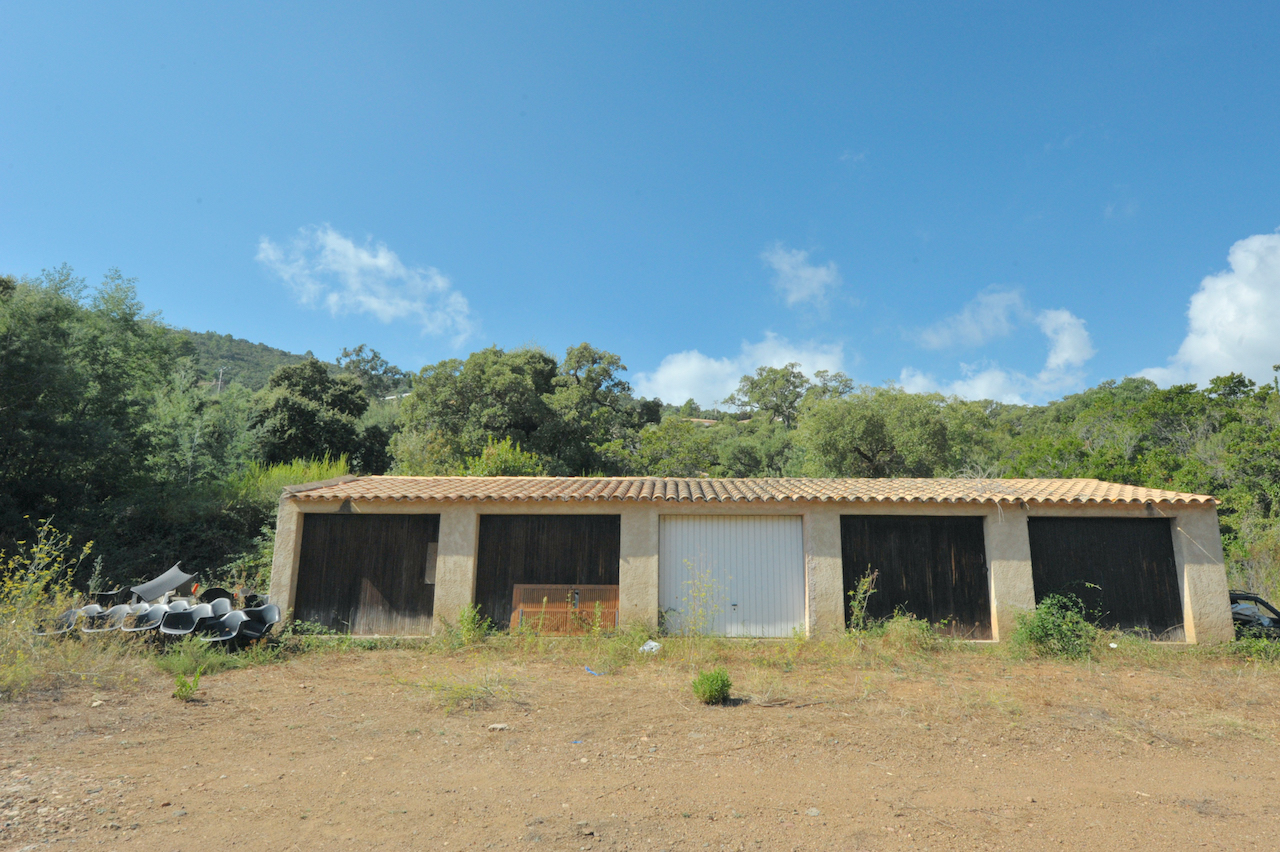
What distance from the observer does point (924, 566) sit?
11320 millimetres

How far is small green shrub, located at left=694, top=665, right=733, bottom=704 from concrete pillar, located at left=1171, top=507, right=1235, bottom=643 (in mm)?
8842

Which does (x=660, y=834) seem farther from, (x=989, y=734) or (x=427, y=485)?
(x=427, y=485)

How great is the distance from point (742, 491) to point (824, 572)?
6.76ft

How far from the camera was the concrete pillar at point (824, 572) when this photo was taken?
11.0m

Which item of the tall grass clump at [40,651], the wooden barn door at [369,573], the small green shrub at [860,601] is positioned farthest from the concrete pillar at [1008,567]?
the tall grass clump at [40,651]

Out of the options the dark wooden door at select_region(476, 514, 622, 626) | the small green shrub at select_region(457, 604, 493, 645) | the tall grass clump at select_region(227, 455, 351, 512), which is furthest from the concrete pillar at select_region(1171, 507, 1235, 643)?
the tall grass clump at select_region(227, 455, 351, 512)

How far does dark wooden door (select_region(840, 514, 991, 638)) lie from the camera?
11172mm

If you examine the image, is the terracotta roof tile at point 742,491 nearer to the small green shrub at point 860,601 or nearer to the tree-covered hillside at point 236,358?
the small green shrub at point 860,601

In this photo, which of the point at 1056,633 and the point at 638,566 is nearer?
the point at 1056,633

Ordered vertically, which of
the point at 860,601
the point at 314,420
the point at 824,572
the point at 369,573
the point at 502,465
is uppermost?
the point at 314,420

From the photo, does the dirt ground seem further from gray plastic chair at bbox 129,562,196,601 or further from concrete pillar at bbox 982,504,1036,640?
gray plastic chair at bbox 129,562,196,601

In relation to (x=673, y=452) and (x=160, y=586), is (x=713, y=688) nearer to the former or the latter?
(x=160, y=586)

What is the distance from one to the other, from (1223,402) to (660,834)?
26.9 metres

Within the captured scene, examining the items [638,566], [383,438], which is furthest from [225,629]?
[383,438]
